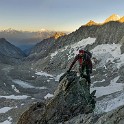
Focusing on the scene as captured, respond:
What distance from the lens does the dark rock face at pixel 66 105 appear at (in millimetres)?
17719

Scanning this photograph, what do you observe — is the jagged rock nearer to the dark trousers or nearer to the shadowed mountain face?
the shadowed mountain face

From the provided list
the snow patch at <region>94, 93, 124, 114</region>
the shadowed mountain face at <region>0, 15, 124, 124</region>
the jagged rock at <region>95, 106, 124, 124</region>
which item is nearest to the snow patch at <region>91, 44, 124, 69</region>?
the shadowed mountain face at <region>0, 15, 124, 124</region>

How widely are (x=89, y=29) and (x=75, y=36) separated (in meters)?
12.8

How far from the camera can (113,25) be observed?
135375mm

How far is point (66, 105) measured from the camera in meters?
18.0

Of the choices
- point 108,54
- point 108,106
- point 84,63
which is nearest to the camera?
point 108,106

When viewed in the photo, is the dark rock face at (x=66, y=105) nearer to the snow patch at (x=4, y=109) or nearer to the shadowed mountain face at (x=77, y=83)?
the shadowed mountain face at (x=77, y=83)

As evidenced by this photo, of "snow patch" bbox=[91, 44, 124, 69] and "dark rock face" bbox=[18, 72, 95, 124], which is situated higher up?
"dark rock face" bbox=[18, 72, 95, 124]

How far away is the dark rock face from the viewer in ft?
58.1

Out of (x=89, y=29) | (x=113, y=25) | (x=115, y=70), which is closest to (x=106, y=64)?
(x=115, y=70)

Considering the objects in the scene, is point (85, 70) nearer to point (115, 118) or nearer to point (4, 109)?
point (115, 118)

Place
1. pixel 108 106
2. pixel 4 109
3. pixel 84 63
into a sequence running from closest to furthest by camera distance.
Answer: pixel 108 106 → pixel 84 63 → pixel 4 109

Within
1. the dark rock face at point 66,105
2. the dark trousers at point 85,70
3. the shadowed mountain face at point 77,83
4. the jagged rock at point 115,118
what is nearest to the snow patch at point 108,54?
the shadowed mountain face at point 77,83

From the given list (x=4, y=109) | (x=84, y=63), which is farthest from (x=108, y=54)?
(x=84, y=63)
